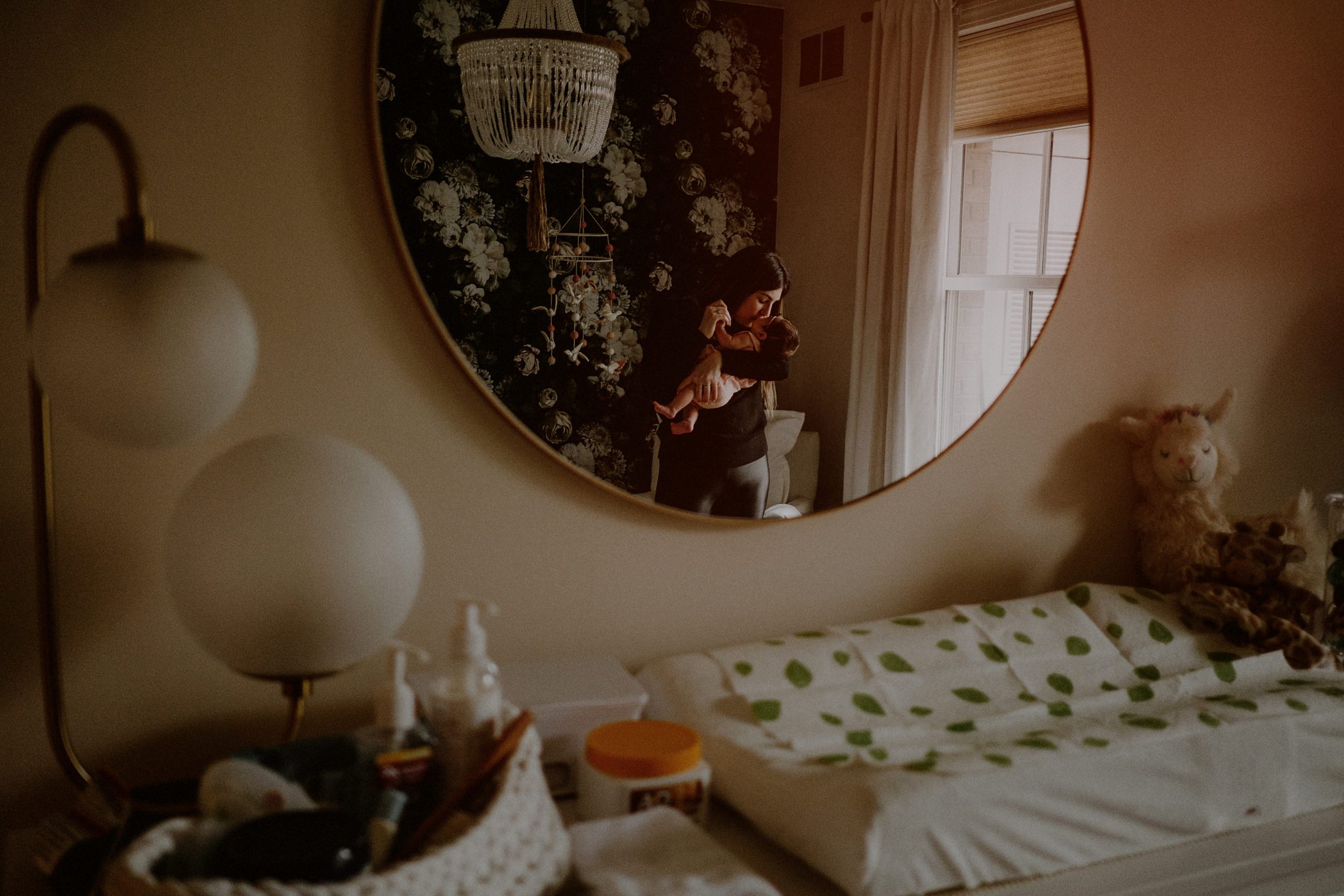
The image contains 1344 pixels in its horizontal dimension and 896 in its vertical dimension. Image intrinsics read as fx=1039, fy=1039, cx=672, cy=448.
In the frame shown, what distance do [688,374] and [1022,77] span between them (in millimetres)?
649

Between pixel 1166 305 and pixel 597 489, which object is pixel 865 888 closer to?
pixel 597 489

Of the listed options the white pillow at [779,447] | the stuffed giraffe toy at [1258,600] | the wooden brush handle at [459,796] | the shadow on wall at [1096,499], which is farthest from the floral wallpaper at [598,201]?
the stuffed giraffe toy at [1258,600]

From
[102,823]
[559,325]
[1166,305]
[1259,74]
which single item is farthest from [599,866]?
[1259,74]

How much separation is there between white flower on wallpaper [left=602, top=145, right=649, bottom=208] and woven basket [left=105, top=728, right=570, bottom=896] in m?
0.58

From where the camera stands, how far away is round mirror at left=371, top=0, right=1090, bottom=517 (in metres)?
1.09

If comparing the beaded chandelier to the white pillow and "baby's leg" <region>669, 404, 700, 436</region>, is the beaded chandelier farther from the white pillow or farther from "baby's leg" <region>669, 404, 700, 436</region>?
the white pillow

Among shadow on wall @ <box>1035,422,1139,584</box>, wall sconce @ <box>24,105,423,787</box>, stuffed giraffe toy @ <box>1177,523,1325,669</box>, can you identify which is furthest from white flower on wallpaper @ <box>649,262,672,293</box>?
stuffed giraffe toy @ <box>1177,523,1325,669</box>

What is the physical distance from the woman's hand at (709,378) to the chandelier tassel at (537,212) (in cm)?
23

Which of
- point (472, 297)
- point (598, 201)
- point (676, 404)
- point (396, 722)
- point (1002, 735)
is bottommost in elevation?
point (1002, 735)

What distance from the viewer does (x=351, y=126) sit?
108 centimetres


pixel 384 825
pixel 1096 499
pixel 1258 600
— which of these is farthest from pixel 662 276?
pixel 1258 600

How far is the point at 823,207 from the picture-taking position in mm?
1255

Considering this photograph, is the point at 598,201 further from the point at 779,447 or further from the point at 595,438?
the point at 779,447

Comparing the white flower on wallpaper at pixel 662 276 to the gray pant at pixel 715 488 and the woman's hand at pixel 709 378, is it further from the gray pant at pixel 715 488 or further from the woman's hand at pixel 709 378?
the gray pant at pixel 715 488
